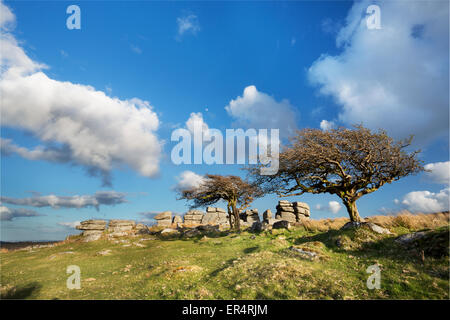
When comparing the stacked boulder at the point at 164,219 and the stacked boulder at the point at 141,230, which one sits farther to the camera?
the stacked boulder at the point at 164,219

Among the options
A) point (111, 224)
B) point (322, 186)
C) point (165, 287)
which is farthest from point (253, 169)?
point (111, 224)

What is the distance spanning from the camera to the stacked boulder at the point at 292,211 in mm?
46972

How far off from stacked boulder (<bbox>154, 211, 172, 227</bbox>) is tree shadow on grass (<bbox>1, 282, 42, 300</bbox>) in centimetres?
3637

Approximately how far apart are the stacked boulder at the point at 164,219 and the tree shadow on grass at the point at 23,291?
3637 centimetres

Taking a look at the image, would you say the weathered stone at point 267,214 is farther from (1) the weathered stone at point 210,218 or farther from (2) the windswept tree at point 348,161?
(2) the windswept tree at point 348,161

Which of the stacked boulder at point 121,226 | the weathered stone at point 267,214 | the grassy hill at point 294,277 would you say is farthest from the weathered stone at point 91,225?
the weathered stone at point 267,214

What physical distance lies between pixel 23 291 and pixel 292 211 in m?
45.4

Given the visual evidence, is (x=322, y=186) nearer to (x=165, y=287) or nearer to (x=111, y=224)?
(x=165, y=287)

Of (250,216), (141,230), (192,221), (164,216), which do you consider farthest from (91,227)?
(250,216)

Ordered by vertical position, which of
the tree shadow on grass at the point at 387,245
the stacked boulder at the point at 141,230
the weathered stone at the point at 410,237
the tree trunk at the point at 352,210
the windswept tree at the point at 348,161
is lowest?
the stacked boulder at the point at 141,230

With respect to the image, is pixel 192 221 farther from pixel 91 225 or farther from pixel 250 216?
pixel 91 225

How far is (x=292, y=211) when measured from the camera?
1891 inches

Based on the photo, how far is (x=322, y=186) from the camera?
2106cm

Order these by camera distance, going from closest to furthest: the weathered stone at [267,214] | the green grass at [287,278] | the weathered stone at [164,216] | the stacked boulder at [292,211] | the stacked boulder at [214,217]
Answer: the green grass at [287,278], the stacked boulder at [292,211], the weathered stone at [164,216], the weathered stone at [267,214], the stacked boulder at [214,217]
